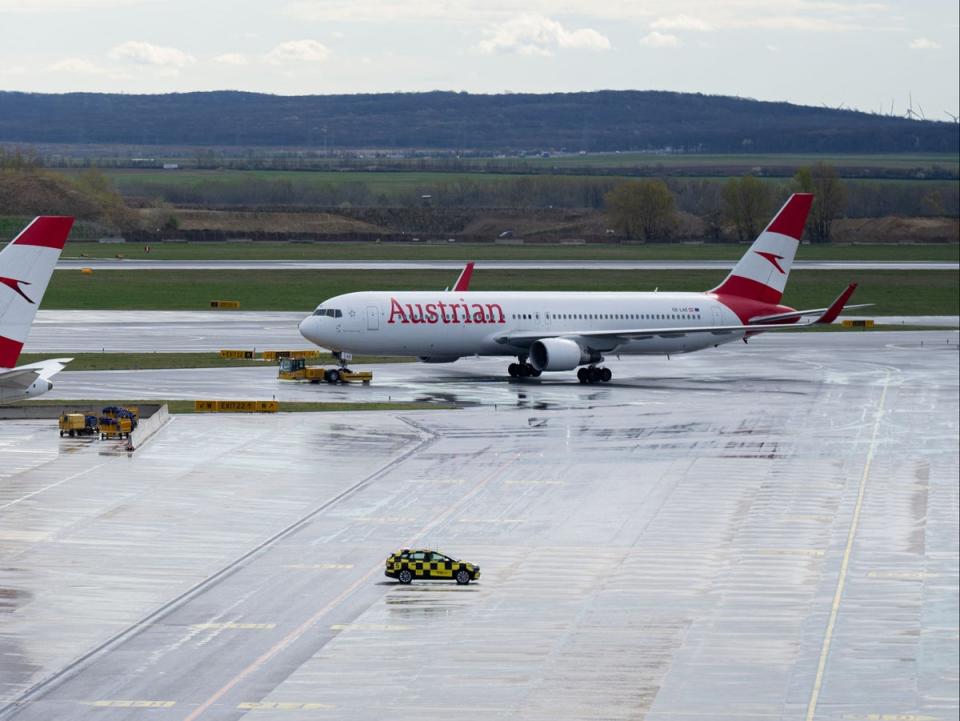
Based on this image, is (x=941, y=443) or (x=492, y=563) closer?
(x=492, y=563)

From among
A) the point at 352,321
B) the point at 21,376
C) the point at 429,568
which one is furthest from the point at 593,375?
the point at 21,376

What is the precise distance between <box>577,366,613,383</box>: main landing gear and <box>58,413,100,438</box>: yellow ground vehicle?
3094 cm

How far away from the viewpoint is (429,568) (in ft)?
130

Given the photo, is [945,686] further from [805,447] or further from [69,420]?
[69,420]

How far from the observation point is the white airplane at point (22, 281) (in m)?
39.8

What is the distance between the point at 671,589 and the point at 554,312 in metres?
48.4

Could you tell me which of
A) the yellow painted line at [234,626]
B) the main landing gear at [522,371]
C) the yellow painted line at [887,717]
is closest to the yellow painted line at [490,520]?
the yellow painted line at [234,626]

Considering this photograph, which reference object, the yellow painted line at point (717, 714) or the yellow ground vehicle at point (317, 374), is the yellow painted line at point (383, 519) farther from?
the yellow ground vehicle at point (317, 374)

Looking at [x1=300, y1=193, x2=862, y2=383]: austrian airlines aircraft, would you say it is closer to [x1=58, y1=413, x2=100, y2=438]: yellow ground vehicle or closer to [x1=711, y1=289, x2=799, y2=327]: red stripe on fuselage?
[x1=711, y1=289, x2=799, y2=327]: red stripe on fuselage

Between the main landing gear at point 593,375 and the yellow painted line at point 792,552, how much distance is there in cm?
4150

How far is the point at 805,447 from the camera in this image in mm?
61656

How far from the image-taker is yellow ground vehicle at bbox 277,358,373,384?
3223 inches

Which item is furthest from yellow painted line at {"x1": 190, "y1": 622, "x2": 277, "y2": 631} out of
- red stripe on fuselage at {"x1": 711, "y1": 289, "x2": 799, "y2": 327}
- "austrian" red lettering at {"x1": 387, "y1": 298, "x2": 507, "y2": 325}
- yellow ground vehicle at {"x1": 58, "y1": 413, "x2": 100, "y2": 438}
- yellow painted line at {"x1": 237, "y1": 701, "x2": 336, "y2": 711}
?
red stripe on fuselage at {"x1": 711, "y1": 289, "x2": 799, "y2": 327}

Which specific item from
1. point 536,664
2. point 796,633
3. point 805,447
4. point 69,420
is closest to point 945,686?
point 796,633
